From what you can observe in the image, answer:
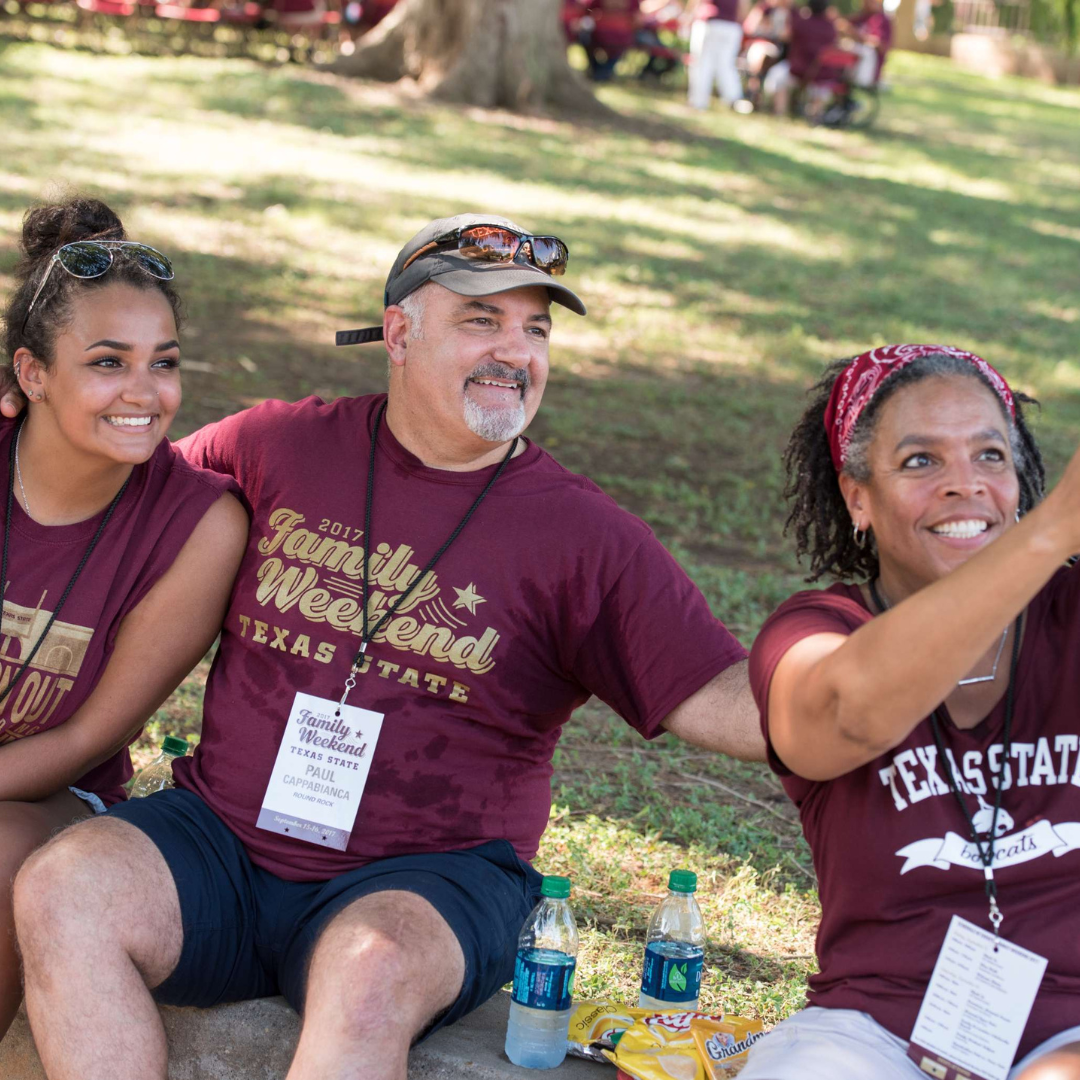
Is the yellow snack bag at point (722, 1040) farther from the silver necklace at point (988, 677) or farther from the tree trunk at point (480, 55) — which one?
the tree trunk at point (480, 55)

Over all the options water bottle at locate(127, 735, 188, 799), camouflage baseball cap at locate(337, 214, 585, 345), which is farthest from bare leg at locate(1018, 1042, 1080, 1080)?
water bottle at locate(127, 735, 188, 799)

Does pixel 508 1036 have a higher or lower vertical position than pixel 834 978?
lower

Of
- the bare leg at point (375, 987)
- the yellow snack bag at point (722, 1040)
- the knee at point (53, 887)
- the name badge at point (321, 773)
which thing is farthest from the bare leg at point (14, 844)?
the yellow snack bag at point (722, 1040)

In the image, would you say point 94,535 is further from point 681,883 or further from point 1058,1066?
point 1058,1066

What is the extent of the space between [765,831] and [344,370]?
5297mm

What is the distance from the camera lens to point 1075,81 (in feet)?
115

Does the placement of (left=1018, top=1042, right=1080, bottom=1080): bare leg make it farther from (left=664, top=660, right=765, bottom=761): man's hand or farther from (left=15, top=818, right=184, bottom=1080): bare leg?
(left=15, top=818, right=184, bottom=1080): bare leg

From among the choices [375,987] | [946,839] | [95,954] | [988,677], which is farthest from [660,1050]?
[95,954]

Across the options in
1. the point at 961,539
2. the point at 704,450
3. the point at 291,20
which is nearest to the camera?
the point at 961,539

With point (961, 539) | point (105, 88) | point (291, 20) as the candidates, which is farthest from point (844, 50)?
point (961, 539)

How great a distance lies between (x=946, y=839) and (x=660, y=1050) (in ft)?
2.32

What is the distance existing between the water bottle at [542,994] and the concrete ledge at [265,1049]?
3 centimetres

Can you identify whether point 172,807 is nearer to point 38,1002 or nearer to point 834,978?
point 38,1002

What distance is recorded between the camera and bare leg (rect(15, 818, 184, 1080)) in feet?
8.63
